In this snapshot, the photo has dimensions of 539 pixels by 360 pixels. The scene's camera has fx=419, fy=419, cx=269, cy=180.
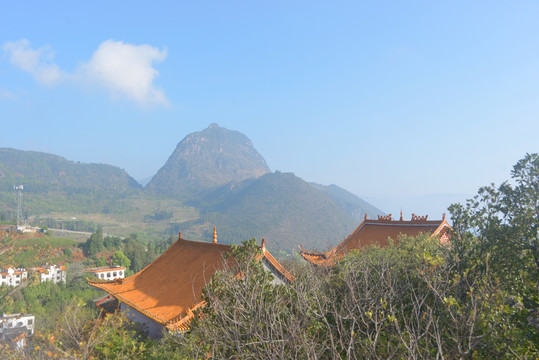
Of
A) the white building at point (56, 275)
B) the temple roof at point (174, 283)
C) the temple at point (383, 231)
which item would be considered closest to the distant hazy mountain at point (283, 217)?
the white building at point (56, 275)

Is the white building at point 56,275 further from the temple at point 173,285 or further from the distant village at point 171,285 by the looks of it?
the temple at point 173,285

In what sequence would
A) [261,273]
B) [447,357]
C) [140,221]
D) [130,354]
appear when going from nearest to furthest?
[447,357]
[261,273]
[130,354]
[140,221]

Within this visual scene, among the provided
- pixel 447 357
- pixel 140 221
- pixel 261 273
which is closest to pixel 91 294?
pixel 261 273

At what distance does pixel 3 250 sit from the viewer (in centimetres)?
948

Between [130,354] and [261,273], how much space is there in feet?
14.0

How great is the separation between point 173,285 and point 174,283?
118 millimetres

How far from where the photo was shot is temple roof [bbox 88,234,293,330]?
42.1 ft

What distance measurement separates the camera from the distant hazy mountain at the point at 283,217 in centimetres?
14375

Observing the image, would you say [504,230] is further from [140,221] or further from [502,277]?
[140,221]

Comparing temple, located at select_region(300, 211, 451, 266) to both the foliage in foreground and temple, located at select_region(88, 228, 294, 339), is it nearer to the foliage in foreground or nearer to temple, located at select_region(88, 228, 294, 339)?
temple, located at select_region(88, 228, 294, 339)

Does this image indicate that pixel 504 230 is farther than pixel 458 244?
No

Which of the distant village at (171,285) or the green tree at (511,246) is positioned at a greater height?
the green tree at (511,246)

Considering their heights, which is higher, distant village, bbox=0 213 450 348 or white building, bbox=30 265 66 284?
distant village, bbox=0 213 450 348

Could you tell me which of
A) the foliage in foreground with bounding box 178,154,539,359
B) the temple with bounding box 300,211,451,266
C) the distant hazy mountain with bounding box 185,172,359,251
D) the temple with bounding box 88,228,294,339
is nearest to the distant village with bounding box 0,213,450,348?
the temple with bounding box 88,228,294,339
